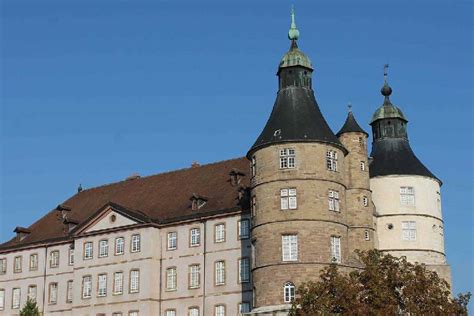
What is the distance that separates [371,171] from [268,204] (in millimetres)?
14887

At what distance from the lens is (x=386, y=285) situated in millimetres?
47156

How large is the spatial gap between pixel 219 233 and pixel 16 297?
2091cm

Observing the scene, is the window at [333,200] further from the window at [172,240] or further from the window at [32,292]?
the window at [32,292]

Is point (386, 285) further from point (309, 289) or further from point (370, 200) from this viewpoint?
point (370, 200)

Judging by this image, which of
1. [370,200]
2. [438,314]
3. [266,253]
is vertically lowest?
[438,314]

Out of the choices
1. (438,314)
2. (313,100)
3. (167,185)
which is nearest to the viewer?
(438,314)

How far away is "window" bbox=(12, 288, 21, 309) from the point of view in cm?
7519

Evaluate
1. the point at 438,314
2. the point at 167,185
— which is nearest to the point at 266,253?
the point at 438,314

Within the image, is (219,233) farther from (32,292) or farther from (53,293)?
(32,292)

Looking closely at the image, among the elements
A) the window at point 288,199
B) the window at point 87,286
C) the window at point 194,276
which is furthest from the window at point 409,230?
the window at point 87,286

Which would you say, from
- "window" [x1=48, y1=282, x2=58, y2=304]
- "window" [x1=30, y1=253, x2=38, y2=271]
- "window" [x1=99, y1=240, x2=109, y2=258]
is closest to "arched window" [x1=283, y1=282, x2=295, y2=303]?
"window" [x1=99, y1=240, x2=109, y2=258]

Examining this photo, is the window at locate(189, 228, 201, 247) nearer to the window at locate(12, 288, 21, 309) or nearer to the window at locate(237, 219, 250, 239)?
the window at locate(237, 219, 250, 239)

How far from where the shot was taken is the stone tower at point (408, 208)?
67.3 metres

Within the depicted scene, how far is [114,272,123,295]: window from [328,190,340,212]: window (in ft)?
62.1
